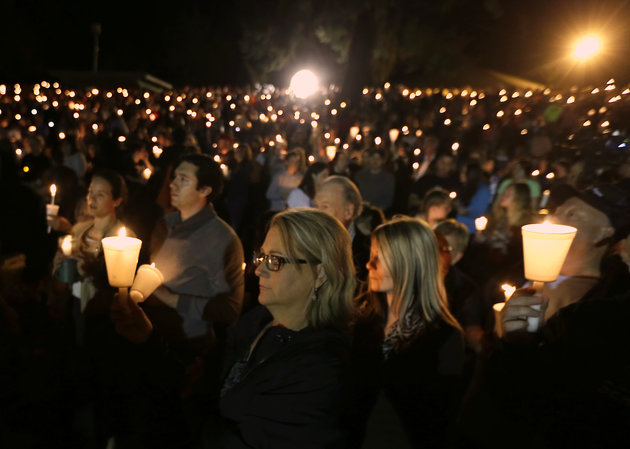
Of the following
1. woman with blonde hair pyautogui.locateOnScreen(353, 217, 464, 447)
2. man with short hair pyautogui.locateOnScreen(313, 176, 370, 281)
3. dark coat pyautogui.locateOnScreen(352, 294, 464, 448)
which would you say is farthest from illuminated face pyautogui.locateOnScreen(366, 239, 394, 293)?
man with short hair pyautogui.locateOnScreen(313, 176, 370, 281)

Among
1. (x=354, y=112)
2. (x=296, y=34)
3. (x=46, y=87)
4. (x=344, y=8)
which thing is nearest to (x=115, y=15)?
(x=296, y=34)

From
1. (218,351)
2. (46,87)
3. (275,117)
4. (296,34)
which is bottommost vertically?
(218,351)

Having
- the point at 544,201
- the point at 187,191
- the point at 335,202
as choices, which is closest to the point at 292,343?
the point at 187,191

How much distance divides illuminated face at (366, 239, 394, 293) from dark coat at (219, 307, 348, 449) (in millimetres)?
949

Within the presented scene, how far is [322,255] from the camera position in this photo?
2.24 meters

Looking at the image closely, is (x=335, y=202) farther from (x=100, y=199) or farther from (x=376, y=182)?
(x=376, y=182)

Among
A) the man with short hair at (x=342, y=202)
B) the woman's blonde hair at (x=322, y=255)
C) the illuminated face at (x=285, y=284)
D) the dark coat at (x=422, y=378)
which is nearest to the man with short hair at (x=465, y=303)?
the man with short hair at (x=342, y=202)

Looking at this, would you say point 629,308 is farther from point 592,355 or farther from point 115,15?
point 115,15

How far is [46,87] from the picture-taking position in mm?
20500

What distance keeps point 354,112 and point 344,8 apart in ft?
55.0

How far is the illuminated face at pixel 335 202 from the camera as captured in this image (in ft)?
14.5

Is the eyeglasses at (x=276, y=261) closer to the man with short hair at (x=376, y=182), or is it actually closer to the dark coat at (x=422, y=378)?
the dark coat at (x=422, y=378)

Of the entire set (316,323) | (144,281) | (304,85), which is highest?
(304,85)

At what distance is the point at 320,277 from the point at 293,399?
0.55 meters
